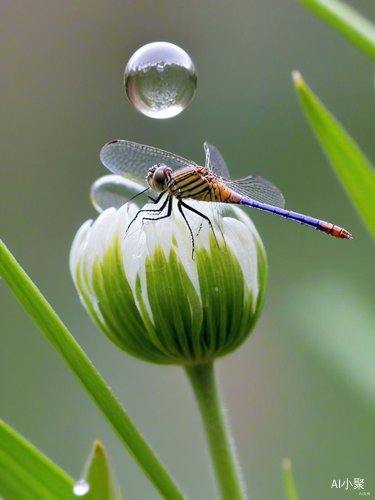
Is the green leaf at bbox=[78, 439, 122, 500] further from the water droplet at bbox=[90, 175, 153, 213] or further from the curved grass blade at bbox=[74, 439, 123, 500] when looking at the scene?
the water droplet at bbox=[90, 175, 153, 213]

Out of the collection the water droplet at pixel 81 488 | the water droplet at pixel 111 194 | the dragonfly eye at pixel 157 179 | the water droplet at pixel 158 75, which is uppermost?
the dragonfly eye at pixel 157 179

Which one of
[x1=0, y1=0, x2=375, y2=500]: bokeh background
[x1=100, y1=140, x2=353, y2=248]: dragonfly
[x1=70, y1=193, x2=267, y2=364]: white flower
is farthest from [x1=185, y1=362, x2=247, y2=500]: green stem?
[x1=0, y1=0, x2=375, y2=500]: bokeh background

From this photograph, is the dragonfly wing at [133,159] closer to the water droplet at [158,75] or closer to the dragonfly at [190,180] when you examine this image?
the dragonfly at [190,180]

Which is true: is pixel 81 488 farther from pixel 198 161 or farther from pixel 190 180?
pixel 198 161

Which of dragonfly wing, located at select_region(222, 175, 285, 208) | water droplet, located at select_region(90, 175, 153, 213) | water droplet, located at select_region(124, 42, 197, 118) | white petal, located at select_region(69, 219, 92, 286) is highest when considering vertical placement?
dragonfly wing, located at select_region(222, 175, 285, 208)

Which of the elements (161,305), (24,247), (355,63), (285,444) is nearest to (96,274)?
(161,305)

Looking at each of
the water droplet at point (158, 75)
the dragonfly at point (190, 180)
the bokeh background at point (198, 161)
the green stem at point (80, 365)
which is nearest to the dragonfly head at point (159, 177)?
the dragonfly at point (190, 180)
